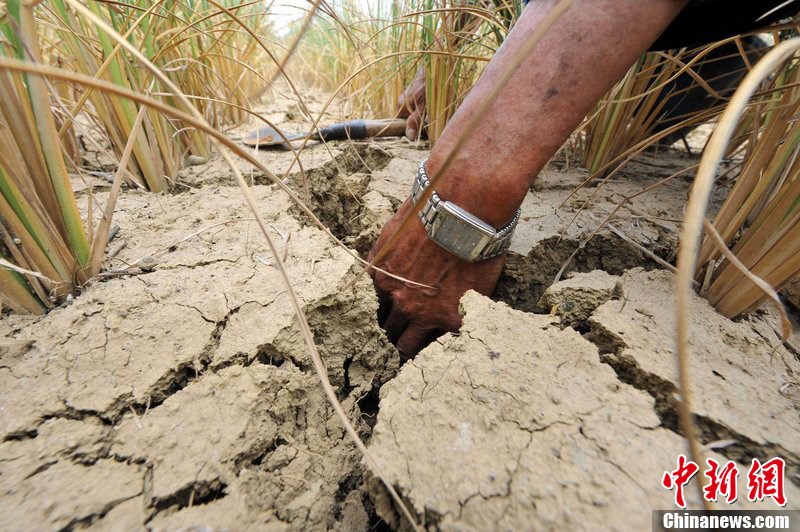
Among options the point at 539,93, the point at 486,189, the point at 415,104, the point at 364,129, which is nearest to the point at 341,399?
the point at 486,189

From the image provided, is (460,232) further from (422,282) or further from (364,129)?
(364,129)

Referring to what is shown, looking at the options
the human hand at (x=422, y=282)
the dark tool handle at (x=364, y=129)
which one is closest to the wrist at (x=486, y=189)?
the human hand at (x=422, y=282)

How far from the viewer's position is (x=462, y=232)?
2.50 ft

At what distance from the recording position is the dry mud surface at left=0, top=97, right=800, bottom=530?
41 centimetres

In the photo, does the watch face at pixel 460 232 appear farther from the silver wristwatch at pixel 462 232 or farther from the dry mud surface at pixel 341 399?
the dry mud surface at pixel 341 399

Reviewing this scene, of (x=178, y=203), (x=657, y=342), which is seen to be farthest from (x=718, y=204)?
(x=178, y=203)

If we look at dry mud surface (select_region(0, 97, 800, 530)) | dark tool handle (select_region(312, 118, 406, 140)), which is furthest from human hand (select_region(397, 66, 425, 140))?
dry mud surface (select_region(0, 97, 800, 530))

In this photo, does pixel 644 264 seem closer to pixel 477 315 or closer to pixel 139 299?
pixel 477 315

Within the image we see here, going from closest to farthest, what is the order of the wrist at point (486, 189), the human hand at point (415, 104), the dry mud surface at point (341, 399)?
the dry mud surface at point (341, 399) < the wrist at point (486, 189) < the human hand at point (415, 104)

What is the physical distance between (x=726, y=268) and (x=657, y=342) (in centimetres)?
22

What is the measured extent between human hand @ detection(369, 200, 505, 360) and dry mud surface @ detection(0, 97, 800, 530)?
128 mm

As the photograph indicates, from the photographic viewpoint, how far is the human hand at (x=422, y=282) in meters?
0.84

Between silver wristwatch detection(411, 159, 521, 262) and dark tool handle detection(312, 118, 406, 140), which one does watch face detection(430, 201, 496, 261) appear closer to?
silver wristwatch detection(411, 159, 521, 262)

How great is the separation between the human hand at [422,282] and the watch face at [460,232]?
45 millimetres
